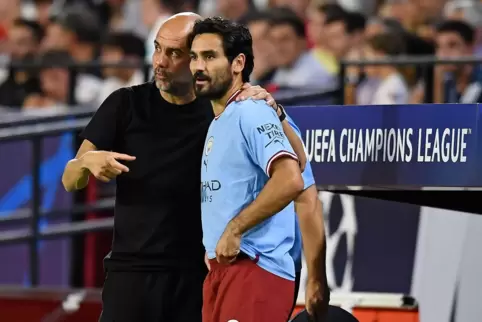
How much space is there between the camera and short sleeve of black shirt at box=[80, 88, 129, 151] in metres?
5.19

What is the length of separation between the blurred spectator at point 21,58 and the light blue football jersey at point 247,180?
613cm

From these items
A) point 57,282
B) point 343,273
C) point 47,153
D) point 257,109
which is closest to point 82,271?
point 57,282

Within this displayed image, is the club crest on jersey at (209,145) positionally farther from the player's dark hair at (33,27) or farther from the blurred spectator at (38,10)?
the blurred spectator at (38,10)

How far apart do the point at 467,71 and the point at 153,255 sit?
4.13 meters

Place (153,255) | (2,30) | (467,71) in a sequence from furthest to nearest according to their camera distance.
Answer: (2,30) < (467,71) < (153,255)

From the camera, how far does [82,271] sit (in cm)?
921

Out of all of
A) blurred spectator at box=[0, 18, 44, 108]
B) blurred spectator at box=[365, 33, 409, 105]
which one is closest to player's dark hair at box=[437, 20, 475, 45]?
blurred spectator at box=[365, 33, 409, 105]

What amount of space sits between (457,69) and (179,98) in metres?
3.82

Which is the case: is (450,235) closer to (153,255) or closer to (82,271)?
(153,255)

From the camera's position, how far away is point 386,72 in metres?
8.95

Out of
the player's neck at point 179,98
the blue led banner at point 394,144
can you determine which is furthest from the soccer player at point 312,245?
the blue led banner at point 394,144

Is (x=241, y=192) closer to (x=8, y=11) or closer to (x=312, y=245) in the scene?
(x=312, y=245)

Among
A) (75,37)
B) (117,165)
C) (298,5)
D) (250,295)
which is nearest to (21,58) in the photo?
(75,37)

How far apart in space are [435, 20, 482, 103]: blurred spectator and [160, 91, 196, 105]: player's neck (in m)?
2.92
